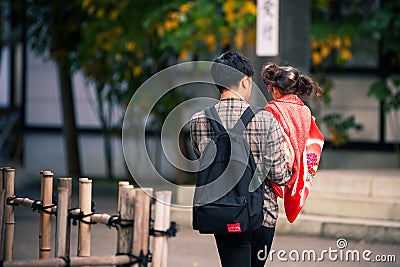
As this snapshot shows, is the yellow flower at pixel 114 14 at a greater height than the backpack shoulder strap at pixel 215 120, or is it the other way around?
the yellow flower at pixel 114 14

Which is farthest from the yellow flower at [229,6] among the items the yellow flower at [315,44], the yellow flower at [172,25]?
the yellow flower at [315,44]

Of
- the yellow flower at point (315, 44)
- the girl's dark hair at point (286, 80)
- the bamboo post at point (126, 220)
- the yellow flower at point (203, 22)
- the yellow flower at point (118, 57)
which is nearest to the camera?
the bamboo post at point (126, 220)

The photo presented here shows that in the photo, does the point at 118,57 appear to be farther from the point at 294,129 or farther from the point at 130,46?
the point at 294,129

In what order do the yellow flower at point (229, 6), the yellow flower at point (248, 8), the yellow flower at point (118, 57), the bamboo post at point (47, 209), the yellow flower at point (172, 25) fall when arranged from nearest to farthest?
the bamboo post at point (47, 209)
the yellow flower at point (248, 8)
the yellow flower at point (229, 6)
the yellow flower at point (172, 25)
the yellow flower at point (118, 57)

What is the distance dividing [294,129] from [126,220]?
136cm

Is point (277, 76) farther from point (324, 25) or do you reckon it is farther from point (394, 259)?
point (324, 25)

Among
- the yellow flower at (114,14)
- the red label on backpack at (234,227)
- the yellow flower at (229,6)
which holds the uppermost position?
the yellow flower at (114,14)

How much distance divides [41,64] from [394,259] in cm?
1280

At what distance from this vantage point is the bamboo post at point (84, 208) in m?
6.11

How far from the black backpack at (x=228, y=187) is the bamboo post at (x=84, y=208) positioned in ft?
2.43

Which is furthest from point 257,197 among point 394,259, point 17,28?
point 17,28

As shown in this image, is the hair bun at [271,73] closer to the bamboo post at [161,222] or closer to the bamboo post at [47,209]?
the bamboo post at [161,222]

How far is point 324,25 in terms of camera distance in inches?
602

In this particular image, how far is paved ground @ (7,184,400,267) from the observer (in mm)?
9523
